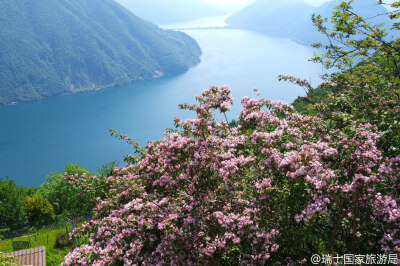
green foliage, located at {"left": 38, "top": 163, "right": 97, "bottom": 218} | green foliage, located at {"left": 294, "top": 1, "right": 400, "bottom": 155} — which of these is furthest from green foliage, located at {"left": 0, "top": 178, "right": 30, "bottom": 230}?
green foliage, located at {"left": 294, "top": 1, "right": 400, "bottom": 155}

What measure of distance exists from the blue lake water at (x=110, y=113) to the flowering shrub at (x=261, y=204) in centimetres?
8195

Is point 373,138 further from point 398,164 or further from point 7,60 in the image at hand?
point 7,60

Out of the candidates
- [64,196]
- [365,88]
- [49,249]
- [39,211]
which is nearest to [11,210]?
[39,211]

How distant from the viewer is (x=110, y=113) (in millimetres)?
128875

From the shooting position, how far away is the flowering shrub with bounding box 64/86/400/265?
4.19 metres

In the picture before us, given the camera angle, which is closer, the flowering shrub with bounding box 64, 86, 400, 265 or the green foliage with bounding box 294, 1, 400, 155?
the flowering shrub with bounding box 64, 86, 400, 265

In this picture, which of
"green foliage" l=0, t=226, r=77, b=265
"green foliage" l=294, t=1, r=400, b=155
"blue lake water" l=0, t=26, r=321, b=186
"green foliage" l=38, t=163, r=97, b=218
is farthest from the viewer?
"blue lake water" l=0, t=26, r=321, b=186

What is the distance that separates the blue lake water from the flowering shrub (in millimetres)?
81954

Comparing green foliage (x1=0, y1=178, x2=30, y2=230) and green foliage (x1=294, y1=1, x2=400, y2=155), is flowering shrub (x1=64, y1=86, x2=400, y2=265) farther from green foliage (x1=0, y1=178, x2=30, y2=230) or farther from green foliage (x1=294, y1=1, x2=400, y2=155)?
green foliage (x1=0, y1=178, x2=30, y2=230)

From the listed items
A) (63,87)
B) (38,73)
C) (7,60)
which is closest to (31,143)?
(63,87)

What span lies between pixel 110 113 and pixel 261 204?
431 feet

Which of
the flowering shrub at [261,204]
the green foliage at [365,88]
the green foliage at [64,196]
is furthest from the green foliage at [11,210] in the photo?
the green foliage at [365,88]

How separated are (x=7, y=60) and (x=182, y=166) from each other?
23919 centimetres

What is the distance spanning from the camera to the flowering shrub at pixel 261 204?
419cm
